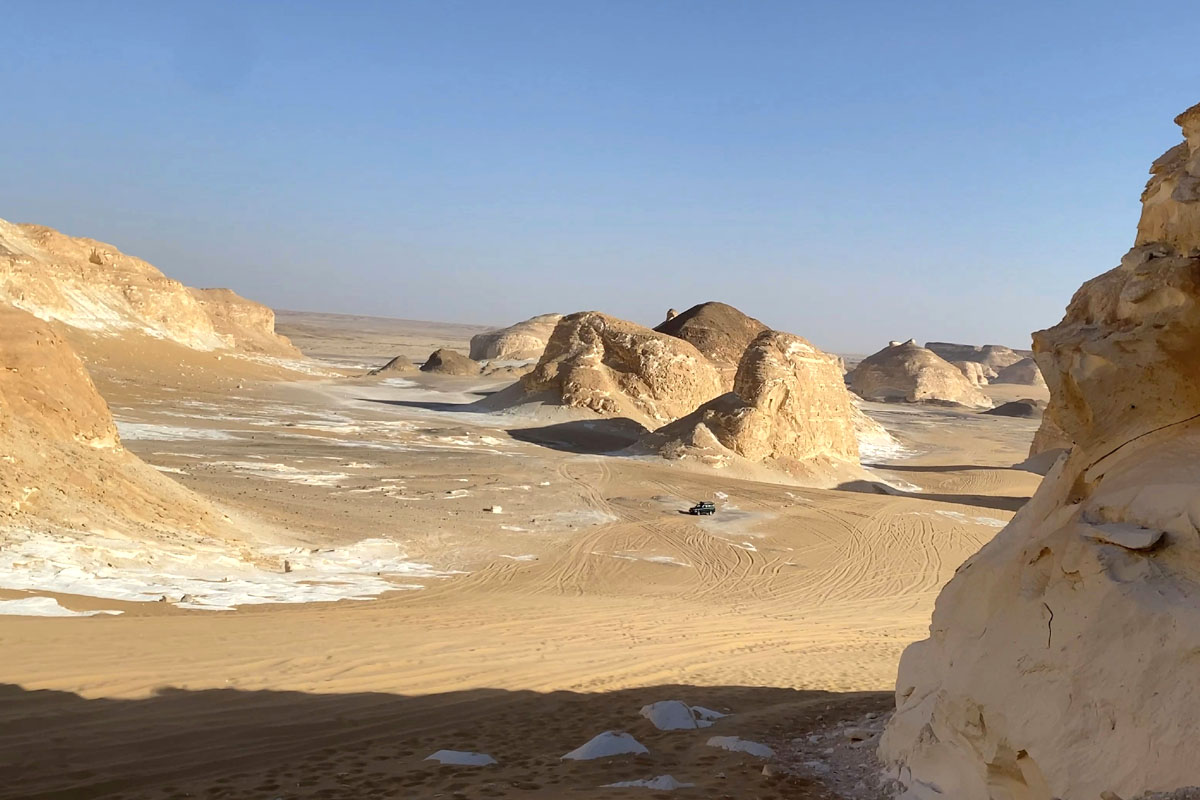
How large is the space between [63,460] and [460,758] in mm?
9761

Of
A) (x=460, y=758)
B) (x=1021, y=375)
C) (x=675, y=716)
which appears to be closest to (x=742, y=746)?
(x=675, y=716)

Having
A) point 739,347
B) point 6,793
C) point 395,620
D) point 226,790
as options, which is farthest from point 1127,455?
point 739,347

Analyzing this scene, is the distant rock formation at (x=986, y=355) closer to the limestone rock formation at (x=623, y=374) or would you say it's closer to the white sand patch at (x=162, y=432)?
the limestone rock formation at (x=623, y=374)

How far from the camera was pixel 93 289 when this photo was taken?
45.4 meters

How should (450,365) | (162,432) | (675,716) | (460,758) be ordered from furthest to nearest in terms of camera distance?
(450,365) < (162,432) < (675,716) < (460,758)

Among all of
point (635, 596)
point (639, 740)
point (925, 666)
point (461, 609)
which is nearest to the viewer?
point (925, 666)

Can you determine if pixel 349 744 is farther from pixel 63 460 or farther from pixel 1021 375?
pixel 1021 375

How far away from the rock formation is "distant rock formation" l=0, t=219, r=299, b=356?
4106 cm

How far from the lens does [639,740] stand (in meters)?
7.89

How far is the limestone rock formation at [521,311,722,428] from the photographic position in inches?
1401

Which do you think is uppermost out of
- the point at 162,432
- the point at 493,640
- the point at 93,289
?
the point at 93,289

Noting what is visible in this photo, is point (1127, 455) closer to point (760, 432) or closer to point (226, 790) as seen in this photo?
point (226, 790)

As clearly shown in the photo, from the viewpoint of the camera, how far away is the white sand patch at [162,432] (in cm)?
2416

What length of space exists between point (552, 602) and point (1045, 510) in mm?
8548
